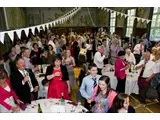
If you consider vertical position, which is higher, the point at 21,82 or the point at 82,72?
the point at 21,82

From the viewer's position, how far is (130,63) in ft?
14.5

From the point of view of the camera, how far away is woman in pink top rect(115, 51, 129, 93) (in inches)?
152

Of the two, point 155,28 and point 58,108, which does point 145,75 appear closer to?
point 155,28

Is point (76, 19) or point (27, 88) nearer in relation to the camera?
point (27, 88)

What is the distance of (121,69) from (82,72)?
750 millimetres

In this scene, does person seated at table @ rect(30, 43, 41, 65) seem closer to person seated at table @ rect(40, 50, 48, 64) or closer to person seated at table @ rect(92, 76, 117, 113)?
person seated at table @ rect(40, 50, 48, 64)

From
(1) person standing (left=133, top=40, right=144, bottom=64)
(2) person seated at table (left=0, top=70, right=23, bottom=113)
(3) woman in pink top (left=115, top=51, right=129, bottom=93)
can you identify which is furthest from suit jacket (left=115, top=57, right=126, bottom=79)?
(2) person seated at table (left=0, top=70, right=23, bottom=113)

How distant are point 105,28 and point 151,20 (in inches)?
56.6

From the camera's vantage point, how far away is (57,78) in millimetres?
3023

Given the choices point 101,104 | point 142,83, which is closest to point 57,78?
point 101,104

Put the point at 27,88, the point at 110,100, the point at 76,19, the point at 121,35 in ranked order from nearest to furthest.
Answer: the point at 110,100
the point at 27,88
the point at 121,35
the point at 76,19
